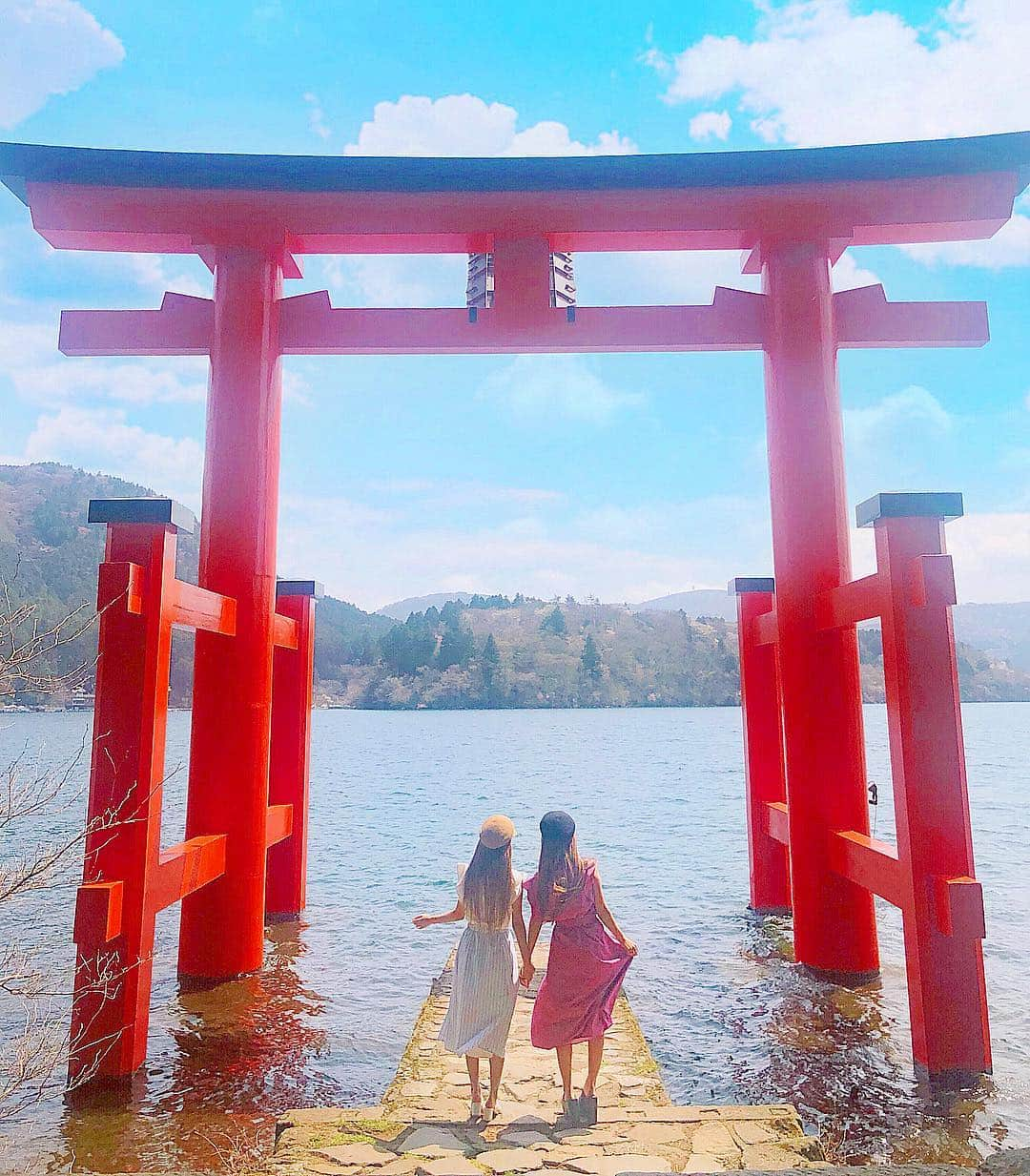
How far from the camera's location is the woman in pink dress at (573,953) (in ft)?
11.9

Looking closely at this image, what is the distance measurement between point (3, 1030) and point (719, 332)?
6.76 meters

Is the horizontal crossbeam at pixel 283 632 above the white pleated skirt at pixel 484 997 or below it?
above

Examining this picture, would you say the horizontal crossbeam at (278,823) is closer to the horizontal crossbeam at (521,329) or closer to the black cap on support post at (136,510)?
the black cap on support post at (136,510)

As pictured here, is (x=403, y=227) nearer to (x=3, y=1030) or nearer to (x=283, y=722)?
(x=283, y=722)

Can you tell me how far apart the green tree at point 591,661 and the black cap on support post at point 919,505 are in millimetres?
70514

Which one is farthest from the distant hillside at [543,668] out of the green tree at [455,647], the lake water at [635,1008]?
the lake water at [635,1008]

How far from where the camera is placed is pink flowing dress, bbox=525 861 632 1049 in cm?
363

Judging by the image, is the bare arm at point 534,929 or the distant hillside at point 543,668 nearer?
the bare arm at point 534,929

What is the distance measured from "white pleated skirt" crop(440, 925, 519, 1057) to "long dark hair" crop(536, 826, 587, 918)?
9.7 inches

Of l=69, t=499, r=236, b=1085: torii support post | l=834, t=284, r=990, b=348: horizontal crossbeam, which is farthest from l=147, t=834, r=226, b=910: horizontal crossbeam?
l=834, t=284, r=990, b=348: horizontal crossbeam

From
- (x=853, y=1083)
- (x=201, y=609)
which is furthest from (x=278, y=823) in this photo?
(x=853, y=1083)

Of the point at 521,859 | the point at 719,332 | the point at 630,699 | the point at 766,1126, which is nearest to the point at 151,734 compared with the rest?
the point at 766,1126

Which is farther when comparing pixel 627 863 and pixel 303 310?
pixel 627 863

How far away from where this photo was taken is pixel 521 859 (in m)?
15.0
